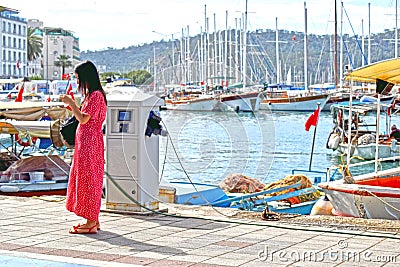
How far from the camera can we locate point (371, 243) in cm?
830

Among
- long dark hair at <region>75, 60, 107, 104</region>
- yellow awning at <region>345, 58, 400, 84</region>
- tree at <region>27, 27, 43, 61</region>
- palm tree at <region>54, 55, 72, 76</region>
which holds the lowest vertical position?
long dark hair at <region>75, 60, 107, 104</region>

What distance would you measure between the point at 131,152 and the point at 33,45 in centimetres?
14907

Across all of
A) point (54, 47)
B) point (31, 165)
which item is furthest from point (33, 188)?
point (54, 47)

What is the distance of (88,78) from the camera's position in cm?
886

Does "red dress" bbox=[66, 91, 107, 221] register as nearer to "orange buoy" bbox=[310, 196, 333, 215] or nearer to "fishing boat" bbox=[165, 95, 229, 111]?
"fishing boat" bbox=[165, 95, 229, 111]

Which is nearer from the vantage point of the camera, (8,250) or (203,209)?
(8,250)

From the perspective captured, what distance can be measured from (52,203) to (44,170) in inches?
264

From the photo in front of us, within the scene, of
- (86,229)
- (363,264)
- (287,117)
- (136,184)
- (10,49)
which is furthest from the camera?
(10,49)

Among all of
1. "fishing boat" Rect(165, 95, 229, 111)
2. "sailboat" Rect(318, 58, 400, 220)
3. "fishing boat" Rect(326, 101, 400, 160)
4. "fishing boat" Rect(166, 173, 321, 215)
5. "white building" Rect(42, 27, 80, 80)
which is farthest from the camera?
"white building" Rect(42, 27, 80, 80)

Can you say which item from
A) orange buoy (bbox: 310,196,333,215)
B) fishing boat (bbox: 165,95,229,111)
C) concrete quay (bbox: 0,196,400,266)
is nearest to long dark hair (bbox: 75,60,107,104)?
concrete quay (bbox: 0,196,400,266)

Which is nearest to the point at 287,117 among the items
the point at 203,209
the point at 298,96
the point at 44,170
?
the point at 298,96

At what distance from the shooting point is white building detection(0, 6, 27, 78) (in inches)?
5281

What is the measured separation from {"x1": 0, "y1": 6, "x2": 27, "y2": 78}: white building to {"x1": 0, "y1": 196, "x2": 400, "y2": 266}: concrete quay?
126067 millimetres

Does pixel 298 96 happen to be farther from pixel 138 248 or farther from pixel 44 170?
pixel 138 248
